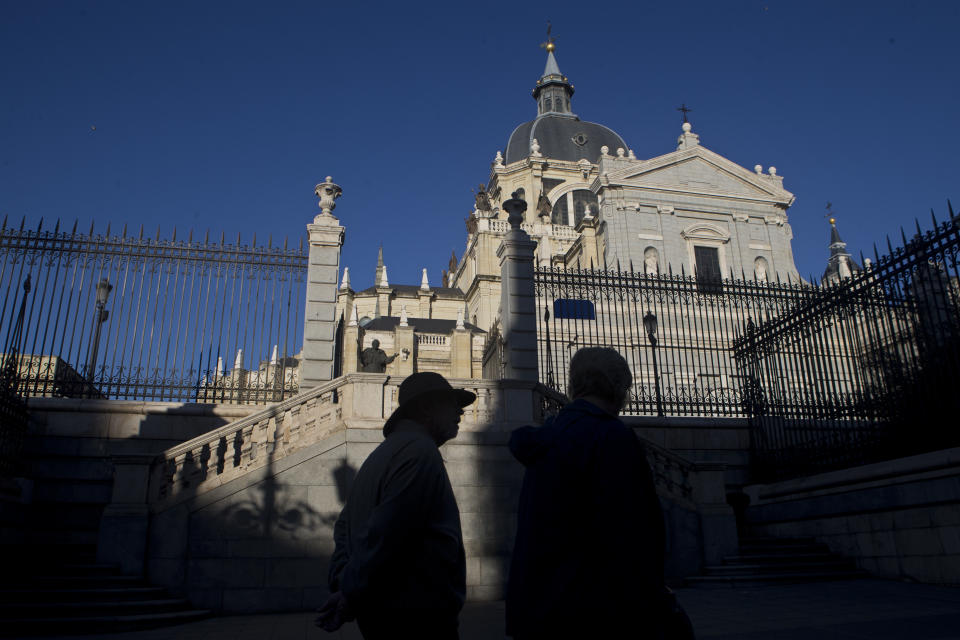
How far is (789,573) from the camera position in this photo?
902cm

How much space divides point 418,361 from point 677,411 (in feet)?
115

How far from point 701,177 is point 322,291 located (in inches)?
Answer: 1268

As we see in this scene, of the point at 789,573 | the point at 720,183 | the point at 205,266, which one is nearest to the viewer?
the point at 789,573

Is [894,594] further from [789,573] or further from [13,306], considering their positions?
[13,306]

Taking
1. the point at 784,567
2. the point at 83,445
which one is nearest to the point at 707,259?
the point at 784,567

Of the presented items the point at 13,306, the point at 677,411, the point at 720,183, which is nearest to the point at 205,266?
the point at 13,306

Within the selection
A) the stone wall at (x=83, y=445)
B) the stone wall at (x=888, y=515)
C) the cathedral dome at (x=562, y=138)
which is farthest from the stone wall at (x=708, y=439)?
the cathedral dome at (x=562, y=138)

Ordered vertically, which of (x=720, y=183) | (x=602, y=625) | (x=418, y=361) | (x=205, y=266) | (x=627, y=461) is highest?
(x=720, y=183)

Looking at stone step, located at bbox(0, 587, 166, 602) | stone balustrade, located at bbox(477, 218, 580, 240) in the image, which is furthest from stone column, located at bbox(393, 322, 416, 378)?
stone step, located at bbox(0, 587, 166, 602)

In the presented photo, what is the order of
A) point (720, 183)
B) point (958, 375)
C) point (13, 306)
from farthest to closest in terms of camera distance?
point (720, 183), point (13, 306), point (958, 375)

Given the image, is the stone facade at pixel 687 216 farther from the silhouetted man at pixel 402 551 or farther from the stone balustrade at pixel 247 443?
the silhouetted man at pixel 402 551

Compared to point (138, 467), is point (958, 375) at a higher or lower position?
higher

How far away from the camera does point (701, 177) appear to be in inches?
1544

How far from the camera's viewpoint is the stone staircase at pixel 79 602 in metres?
6.54
